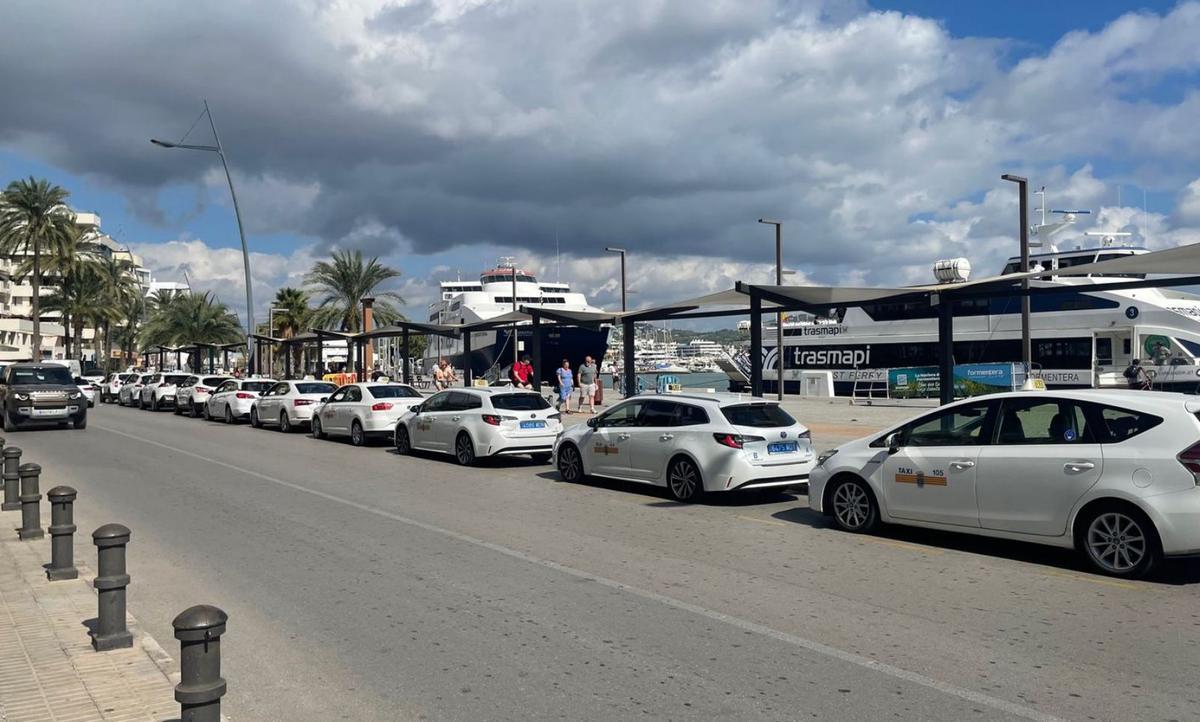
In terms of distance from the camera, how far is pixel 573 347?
200ft

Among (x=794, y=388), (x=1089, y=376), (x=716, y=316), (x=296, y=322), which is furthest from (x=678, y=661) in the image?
(x=296, y=322)

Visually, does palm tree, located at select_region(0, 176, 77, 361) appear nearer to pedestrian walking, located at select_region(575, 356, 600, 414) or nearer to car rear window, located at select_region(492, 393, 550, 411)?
pedestrian walking, located at select_region(575, 356, 600, 414)

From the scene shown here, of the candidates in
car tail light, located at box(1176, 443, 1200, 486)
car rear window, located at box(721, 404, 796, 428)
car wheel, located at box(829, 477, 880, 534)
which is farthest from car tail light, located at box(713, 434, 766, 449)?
car tail light, located at box(1176, 443, 1200, 486)

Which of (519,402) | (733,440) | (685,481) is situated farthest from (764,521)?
(519,402)

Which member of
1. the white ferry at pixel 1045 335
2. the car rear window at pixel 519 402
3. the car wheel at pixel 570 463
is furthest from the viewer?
the white ferry at pixel 1045 335

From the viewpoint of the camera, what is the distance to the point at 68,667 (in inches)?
220

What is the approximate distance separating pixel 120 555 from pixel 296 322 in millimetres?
59669

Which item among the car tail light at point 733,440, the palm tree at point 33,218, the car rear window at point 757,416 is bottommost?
the car tail light at point 733,440

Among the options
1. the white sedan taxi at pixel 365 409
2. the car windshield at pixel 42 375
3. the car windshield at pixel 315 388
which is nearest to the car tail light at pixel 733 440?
the white sedan taxi at pixel 365 409

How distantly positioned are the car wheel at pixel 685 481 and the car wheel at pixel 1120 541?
500 centimetres

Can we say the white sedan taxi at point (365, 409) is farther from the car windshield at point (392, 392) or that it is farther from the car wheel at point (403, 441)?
the car wheel at point (403, 441)

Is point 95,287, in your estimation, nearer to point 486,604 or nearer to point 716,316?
point 716,316

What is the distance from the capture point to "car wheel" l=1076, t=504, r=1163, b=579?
7543mm

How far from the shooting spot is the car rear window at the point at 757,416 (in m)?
12.2
